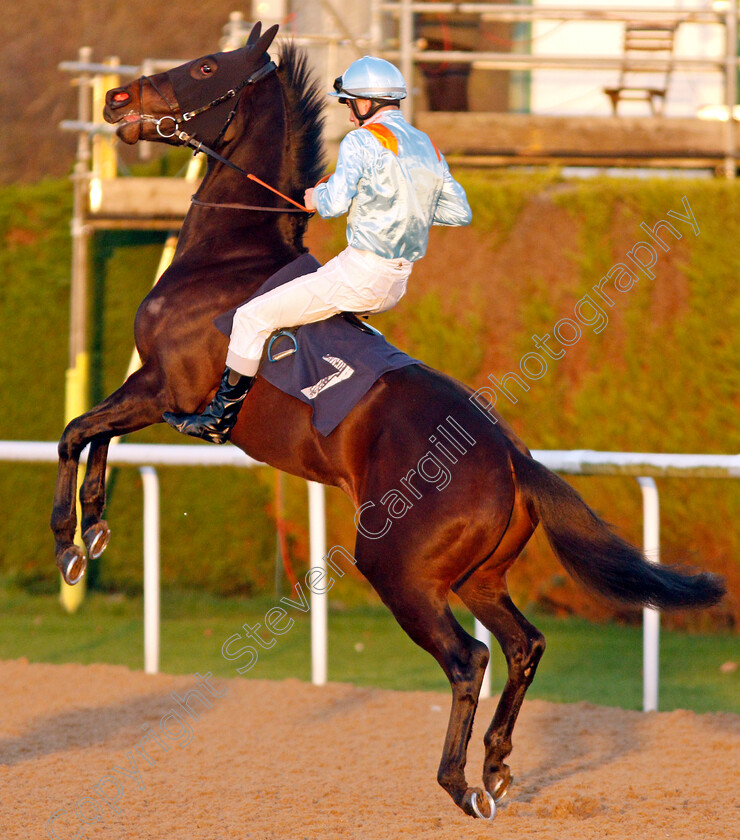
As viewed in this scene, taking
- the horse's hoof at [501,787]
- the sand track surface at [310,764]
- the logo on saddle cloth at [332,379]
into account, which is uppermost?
the logo on saddle cloth at [332,379]

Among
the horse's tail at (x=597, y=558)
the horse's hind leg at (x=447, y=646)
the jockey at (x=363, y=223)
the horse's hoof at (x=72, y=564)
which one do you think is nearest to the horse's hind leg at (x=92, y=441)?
the horse's hoof at (x=72, y=564)

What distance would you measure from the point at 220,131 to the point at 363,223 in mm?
793

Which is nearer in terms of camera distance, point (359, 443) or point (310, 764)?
point (359, 443)

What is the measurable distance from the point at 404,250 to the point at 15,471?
5.27m

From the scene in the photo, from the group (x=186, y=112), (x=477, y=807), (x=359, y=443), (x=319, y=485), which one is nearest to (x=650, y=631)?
(x=319, y=485)

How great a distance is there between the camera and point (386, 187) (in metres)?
3.64

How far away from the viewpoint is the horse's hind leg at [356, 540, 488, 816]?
141 inches

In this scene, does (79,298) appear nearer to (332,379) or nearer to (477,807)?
(332,379)

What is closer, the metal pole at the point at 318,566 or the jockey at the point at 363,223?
the jockey at the point at 363,223

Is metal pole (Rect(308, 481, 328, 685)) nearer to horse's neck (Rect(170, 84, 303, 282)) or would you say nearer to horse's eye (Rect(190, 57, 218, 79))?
horse's neck (Rect(170, 84, 303, 282))

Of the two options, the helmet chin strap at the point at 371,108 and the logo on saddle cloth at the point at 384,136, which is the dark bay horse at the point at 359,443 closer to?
the helmet chin strap at the point at 371,108

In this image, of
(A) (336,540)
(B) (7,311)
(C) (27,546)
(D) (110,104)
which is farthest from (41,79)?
(D) (110,104)

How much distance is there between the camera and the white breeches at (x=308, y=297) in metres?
3.77

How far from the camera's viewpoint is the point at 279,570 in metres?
7.84
